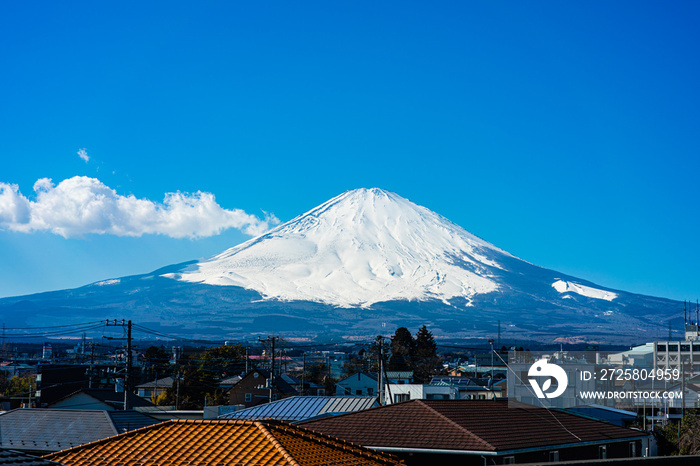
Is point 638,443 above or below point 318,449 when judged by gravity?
below

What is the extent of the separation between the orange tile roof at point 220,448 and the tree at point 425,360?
7250 cm

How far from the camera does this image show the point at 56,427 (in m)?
27.1

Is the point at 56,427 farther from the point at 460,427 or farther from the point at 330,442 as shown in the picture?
the point at 330,442

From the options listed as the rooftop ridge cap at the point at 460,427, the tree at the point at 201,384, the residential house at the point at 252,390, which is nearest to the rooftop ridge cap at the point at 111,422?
the rooftop ridge cap at the point at 460,427

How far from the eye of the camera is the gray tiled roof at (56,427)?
26.0 metres

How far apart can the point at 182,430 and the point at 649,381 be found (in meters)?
50.9

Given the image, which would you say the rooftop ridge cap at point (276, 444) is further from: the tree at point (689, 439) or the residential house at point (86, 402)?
the residential house at point (86, 402)

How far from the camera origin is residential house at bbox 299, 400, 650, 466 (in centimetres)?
2031

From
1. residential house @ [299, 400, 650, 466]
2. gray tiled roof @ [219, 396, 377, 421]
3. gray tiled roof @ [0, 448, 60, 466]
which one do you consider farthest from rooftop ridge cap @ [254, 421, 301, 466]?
gray tiled roof @ [219, 396, 377, 421]

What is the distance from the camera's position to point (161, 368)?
9025 centimetres

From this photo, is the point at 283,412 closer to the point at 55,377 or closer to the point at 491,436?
the point at 491,436

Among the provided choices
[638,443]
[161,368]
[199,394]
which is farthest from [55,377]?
[638,443]

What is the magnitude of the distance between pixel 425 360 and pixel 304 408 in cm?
6592

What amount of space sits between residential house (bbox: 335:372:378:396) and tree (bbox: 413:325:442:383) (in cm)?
2027
